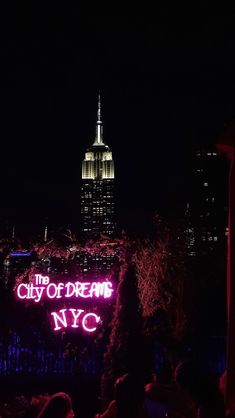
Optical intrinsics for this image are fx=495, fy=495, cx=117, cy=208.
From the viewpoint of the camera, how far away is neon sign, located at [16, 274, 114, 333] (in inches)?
451

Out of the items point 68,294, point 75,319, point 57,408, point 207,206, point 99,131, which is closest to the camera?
point 57,408

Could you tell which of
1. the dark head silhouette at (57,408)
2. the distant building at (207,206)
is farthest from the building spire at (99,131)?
the dark head silhouette at (57,408)

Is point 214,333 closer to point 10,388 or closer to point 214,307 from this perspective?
point 214,307

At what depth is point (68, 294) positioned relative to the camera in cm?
1195

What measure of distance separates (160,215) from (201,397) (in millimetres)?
9189

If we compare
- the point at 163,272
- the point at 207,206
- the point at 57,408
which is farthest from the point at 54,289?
the point at 207,206

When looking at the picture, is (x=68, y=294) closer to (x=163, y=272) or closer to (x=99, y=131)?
(x=163, y=272)

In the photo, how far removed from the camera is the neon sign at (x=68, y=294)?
11455mm

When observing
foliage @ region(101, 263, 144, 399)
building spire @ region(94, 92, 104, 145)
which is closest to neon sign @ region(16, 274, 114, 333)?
foliage @ region(101, 263, 144, 399)

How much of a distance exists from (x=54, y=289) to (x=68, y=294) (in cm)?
37

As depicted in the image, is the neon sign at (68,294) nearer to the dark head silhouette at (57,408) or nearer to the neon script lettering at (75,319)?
the neon script lettering at (75,319)

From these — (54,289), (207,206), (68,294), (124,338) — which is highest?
(207,206)

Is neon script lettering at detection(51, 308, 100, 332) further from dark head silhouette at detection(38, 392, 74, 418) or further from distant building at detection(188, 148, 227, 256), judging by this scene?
dark head silhouette at detection(38, 392, 74, 418)

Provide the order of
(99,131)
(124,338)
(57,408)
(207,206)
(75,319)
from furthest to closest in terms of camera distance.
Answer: (99,131) → (207,206) → (75,319) → (124,338) → (57,408)
